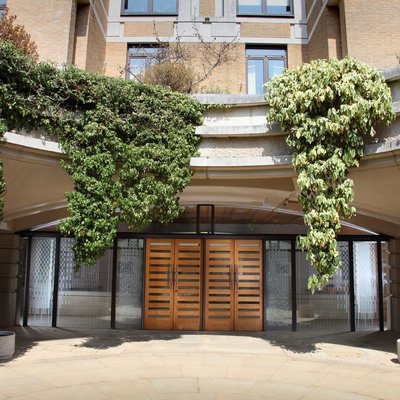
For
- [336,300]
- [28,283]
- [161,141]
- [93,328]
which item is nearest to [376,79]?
[161,141]

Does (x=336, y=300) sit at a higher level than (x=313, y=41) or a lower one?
lower

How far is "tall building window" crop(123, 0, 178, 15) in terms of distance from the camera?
52.0 feet

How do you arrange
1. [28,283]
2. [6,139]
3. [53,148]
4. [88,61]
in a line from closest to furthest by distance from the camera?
[6,139]
[53,148]
[28,283]
[88,61]

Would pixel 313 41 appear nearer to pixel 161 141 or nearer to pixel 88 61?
pixel 88 61

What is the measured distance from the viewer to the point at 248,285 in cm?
A: 1221

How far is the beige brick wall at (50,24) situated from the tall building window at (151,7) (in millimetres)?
2751

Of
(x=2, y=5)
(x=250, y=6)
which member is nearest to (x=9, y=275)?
(x=2, y=5)

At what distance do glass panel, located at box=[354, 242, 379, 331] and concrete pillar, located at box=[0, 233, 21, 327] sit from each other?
9.89 metres

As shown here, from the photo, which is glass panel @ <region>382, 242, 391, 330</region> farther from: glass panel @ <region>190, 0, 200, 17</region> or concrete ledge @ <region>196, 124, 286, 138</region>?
glass panel @ <region>190, 0, 200, 17</region>

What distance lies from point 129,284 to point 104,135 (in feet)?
→ 17.4

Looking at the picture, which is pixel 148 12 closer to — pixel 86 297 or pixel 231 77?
pixel 231 77

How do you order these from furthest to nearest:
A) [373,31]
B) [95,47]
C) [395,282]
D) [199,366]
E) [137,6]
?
[137,6] → [95,47] → [373,31] → [395,282] → [199,366]

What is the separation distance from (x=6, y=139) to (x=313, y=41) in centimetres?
1150

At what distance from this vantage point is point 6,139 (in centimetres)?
786
